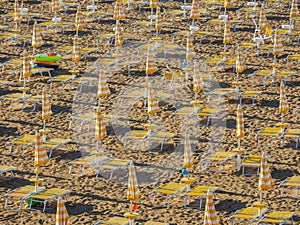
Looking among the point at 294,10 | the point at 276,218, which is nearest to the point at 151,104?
the point at 276,218

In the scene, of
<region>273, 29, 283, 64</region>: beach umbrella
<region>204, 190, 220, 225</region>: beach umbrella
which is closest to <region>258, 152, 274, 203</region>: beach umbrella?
<region>204, 190, 220, 225</region>: beach umbrella

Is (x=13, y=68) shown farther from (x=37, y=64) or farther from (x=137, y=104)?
(x=137, y=104)

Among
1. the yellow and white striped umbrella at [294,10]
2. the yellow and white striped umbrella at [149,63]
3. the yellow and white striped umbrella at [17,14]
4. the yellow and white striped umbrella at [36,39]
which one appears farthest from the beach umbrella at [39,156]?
the yellow and white striped umbrella at [294,10]

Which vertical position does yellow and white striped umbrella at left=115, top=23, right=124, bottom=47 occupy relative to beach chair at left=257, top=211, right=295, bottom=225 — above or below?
above

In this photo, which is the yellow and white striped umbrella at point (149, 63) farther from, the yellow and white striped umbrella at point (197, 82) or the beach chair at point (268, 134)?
the beach chair at point (268, 134)

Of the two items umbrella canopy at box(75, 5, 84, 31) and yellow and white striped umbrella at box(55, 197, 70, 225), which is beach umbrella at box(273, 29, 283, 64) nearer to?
umbrella canopy at box(75, 5, 84, 31)

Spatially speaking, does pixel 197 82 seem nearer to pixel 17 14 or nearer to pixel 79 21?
pixel 79 21
